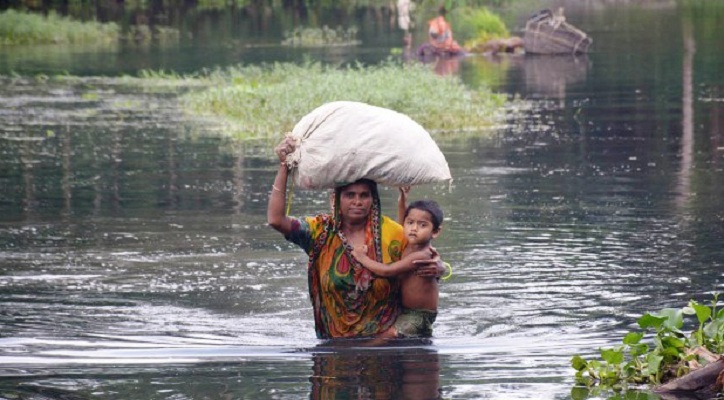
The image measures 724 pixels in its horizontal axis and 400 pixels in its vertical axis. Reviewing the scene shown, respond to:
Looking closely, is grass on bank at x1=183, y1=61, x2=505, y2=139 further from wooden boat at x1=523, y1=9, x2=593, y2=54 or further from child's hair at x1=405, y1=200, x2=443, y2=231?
child's hair at x1=405, y1=200, x2=443, y2=231

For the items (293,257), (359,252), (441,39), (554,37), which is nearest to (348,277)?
(359,252)

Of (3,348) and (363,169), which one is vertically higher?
(363,169)

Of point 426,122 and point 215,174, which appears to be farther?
point 426,122

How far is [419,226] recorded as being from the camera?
23.0ft

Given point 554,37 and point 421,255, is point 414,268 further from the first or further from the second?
point 554,37

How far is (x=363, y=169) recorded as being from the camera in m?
7.22

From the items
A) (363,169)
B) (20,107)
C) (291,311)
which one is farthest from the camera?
(20,107)

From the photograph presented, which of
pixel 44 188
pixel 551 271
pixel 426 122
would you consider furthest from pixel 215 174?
pixel 551 271

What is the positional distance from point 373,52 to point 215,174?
2043cm

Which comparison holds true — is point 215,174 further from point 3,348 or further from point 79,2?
point 79,2

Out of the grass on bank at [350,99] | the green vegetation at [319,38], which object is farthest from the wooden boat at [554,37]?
the grass on bank at [350,99]

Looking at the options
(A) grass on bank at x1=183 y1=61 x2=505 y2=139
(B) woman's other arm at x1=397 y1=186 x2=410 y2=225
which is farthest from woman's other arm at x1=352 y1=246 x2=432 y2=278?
(A) grass on bank at x1=183 y1=61 x2=505 y2=139

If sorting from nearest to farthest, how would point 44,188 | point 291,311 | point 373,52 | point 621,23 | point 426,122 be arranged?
point 291,311 → point 44,188 → point 426,122 → point 373,52 → point 621,23

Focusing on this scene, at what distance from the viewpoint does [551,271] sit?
10.2 m
